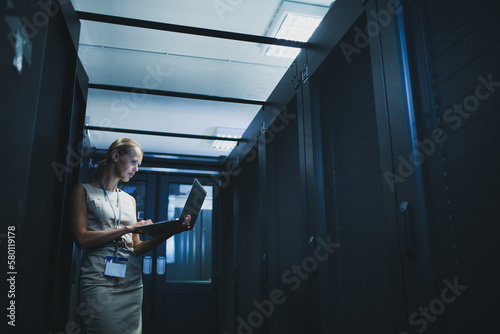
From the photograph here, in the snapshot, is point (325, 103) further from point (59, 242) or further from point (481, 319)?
point (59, 242)

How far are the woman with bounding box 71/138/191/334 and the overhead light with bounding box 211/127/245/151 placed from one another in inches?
102

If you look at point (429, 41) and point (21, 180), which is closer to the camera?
point (21, 180)

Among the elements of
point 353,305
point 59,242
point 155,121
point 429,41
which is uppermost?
point 155,121

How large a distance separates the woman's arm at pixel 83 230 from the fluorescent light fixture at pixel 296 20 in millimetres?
1715

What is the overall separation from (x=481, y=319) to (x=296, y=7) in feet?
7.22

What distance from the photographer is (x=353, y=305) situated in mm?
1871

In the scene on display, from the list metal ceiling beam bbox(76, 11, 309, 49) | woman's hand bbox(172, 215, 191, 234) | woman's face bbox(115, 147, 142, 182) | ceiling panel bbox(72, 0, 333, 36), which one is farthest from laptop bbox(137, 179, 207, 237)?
ceiling panel bbox(72, 0, 333, 36)

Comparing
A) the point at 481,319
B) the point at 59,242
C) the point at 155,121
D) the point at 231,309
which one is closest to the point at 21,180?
the point at 59,242

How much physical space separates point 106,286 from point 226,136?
317cm

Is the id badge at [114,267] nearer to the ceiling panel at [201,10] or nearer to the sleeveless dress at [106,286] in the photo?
the sleeveless dress at [106,286]

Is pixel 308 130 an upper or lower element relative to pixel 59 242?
upper

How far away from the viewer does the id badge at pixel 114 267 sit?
1929 millimetres

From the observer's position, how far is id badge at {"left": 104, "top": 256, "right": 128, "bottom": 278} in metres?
1.93

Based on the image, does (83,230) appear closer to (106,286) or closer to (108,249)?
(108,249)
